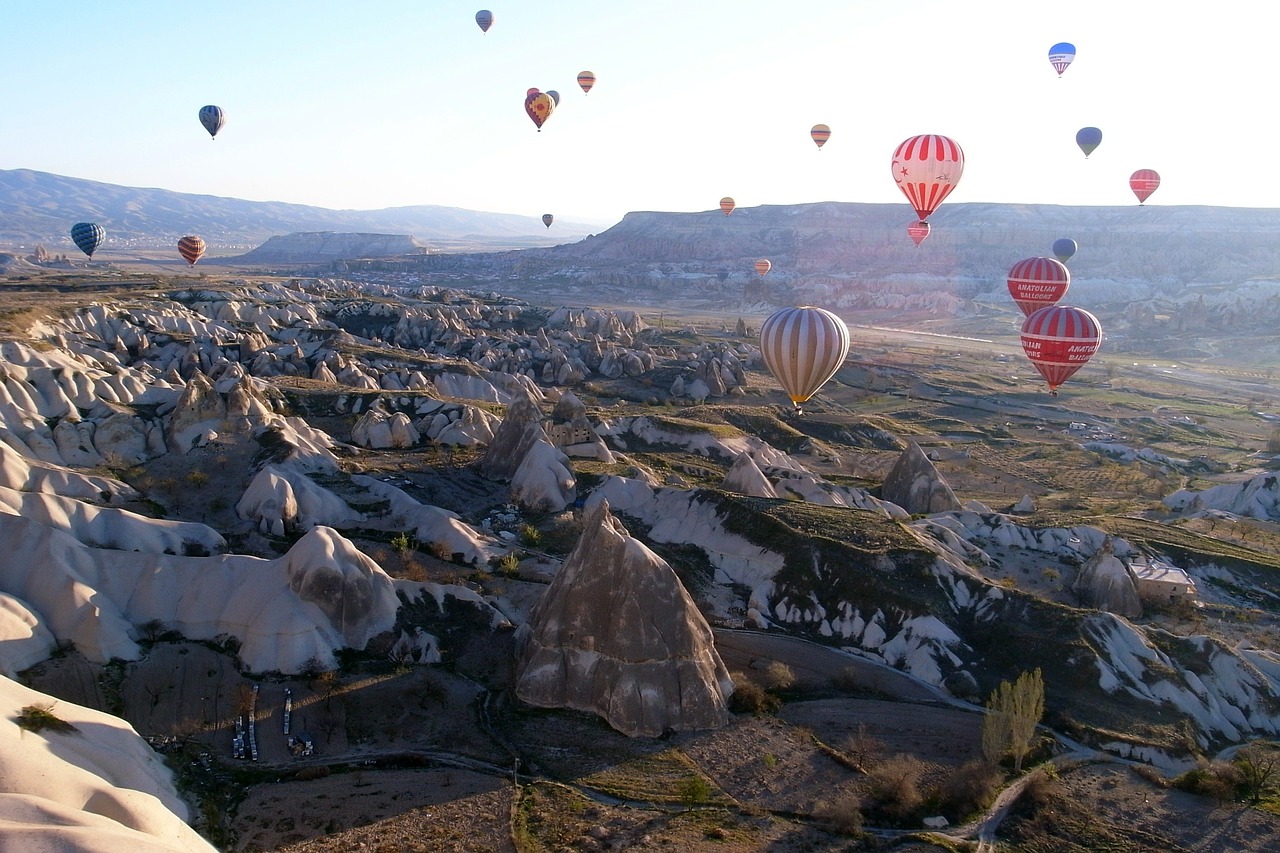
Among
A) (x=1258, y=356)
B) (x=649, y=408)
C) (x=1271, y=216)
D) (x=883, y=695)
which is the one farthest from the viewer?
(x=1271, y=216)

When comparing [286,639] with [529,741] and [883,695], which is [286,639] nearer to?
[529,741]

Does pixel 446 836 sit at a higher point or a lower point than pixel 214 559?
lower

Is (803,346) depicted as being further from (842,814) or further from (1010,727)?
(842,814)

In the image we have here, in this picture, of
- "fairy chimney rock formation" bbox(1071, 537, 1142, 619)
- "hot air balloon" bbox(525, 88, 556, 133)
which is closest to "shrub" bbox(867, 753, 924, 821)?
"fairy chimney rock formation" bbox(1071, 537, 1142, 619)

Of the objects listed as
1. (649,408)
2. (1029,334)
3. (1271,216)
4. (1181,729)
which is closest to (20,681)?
(1181,729)

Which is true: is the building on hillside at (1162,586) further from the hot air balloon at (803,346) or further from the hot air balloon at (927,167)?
the hot air balloon at (927,167)

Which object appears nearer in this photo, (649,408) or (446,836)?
(446,836)
